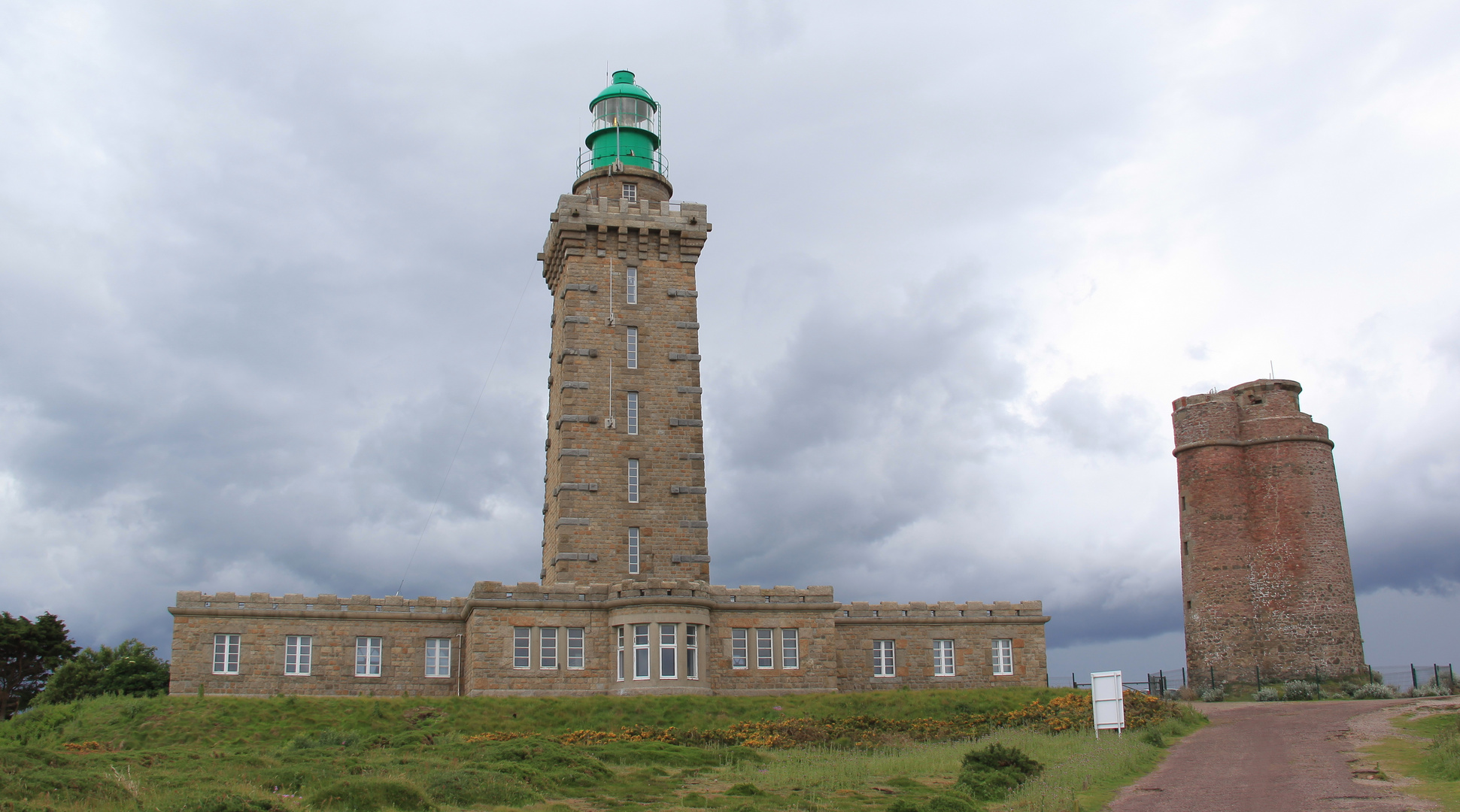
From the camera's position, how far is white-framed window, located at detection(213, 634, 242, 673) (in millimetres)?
38062

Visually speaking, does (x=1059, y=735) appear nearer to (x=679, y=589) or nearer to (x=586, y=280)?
(x=679, y=589)

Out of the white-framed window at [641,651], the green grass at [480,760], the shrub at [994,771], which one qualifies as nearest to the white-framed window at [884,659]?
the green grass at [480,760]

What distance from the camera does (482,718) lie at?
3438 centimetres

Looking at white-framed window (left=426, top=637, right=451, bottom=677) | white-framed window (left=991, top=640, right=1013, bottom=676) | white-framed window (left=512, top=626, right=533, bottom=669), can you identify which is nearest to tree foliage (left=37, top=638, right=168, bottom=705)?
white-framed window (left=426, top=637, right=451, bottom=677)

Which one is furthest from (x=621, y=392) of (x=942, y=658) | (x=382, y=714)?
(x=942, y=658)

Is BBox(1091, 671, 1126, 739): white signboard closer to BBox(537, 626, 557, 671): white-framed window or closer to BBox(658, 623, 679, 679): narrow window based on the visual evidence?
BBox(658, 623, 679, 679): narrow window

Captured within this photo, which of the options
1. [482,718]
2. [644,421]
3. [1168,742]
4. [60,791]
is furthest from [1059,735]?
[60,791]

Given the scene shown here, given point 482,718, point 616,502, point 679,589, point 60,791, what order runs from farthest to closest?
point 616,502, point 679,589, point 482,718, point 60,791

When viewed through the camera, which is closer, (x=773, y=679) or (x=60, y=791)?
(x=60, y=791)

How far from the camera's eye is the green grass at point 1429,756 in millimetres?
20141

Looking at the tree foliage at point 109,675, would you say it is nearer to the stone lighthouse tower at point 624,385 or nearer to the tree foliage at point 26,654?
the tree foliage at point 26,654

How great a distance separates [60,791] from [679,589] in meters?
21.7

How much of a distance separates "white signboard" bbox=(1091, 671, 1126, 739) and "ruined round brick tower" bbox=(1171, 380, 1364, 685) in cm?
2213

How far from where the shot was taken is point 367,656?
39.2m
